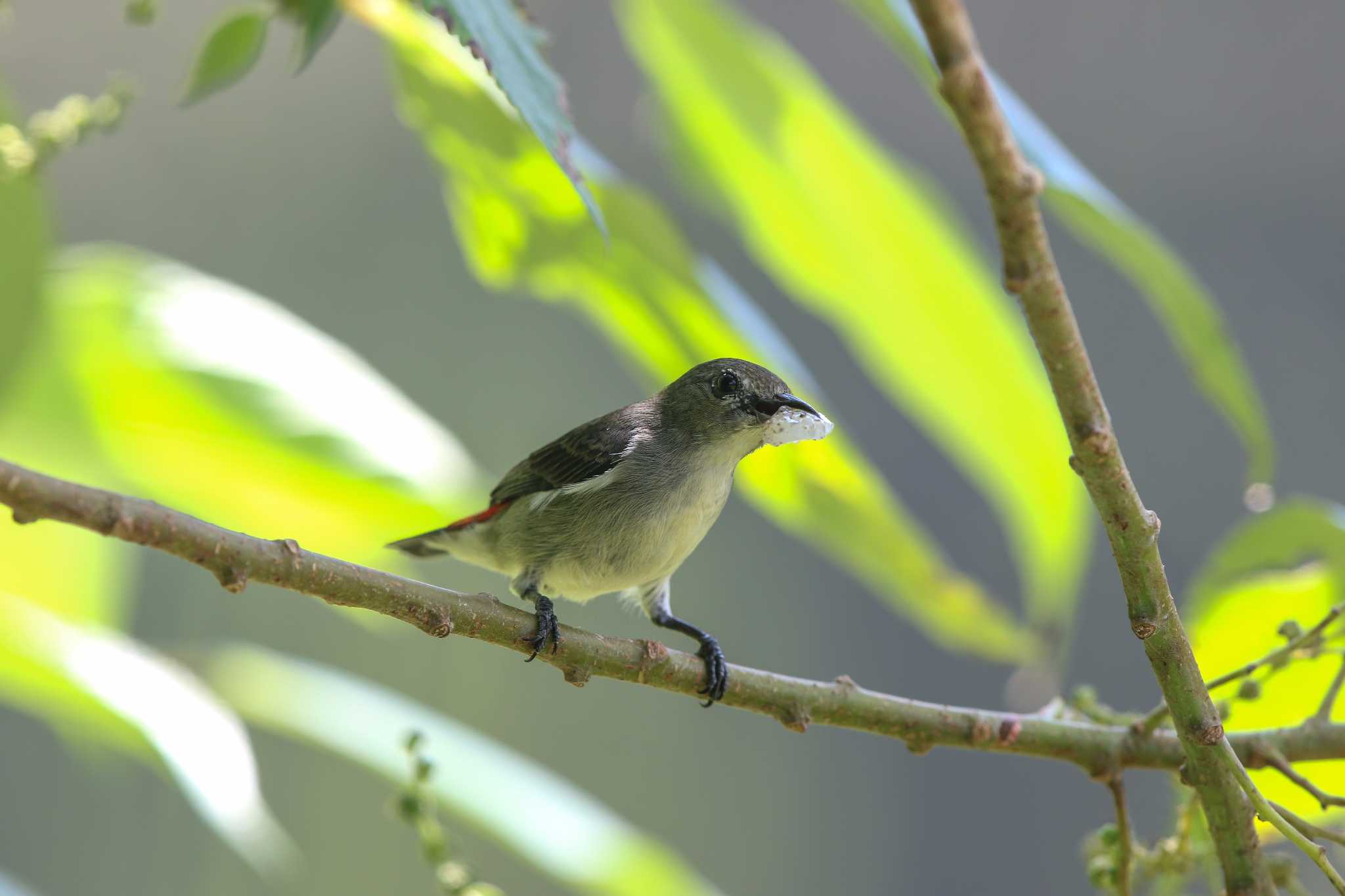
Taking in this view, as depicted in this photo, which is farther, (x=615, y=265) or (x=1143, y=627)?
(x=615, y=265)

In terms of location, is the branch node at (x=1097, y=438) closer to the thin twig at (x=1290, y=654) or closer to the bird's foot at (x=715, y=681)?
the thin twig at (x=1290, y=654)

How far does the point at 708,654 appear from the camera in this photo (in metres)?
1.63

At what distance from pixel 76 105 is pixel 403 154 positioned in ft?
18.7

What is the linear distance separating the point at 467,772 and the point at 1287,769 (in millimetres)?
1343

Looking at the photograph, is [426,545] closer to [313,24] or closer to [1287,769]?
[313,24]

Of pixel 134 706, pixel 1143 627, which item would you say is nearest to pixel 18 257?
pixel 134 706

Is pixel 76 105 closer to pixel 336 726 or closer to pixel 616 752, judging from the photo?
pixel 336 726

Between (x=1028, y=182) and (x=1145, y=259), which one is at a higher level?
(x=1145, y=259)

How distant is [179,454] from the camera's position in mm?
1511

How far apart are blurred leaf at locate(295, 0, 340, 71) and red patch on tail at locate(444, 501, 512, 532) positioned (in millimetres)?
816

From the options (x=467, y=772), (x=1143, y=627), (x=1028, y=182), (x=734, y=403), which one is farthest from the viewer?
(x=467, y=772)

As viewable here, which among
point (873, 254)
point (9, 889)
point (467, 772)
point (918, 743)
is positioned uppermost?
point (873, 254)

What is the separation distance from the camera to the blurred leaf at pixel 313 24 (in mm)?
873

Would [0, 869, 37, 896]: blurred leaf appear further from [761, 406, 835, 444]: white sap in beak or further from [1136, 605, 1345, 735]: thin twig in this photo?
[1136, 605, 1345, 735]: thin twig
